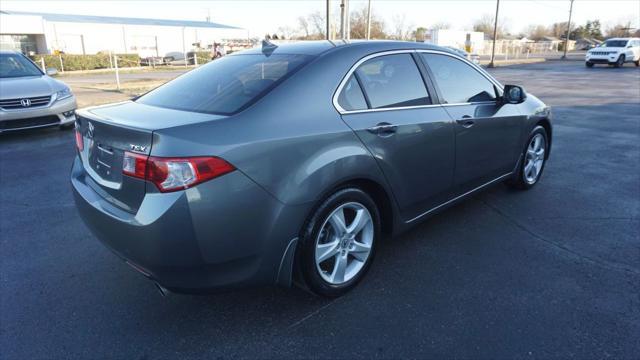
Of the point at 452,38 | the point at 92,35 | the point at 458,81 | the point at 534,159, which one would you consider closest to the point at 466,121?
the point at 458,81

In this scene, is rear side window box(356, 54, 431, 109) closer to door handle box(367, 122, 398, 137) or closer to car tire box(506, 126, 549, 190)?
door handle box(367, 122, 398, 137)

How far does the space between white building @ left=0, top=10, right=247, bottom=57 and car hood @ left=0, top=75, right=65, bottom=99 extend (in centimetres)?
3882

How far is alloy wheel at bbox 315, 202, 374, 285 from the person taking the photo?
9.46 feet

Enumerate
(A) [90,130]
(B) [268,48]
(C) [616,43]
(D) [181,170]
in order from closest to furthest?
(D) [181,170], (A) [90,130], (B) [268,48], (C) [616,43]

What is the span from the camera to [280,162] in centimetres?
246

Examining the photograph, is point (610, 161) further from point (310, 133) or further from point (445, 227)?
point (310, 133)

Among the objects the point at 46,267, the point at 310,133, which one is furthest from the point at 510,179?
the point at 46,267

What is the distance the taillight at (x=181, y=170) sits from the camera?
2221mm

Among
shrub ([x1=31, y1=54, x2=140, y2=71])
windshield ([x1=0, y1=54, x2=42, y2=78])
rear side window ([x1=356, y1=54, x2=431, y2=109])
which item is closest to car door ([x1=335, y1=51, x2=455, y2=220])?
rear side window ([x1=356, y1=54, x2=431, y2=109])

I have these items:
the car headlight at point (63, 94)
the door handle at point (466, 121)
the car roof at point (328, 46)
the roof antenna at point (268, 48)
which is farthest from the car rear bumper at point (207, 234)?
the car headlight at point (63, 94)

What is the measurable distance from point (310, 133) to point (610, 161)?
571cm

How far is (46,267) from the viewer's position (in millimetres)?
3500

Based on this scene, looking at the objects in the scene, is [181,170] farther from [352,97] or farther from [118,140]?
[352,97]

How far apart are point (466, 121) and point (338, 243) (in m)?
1.62
